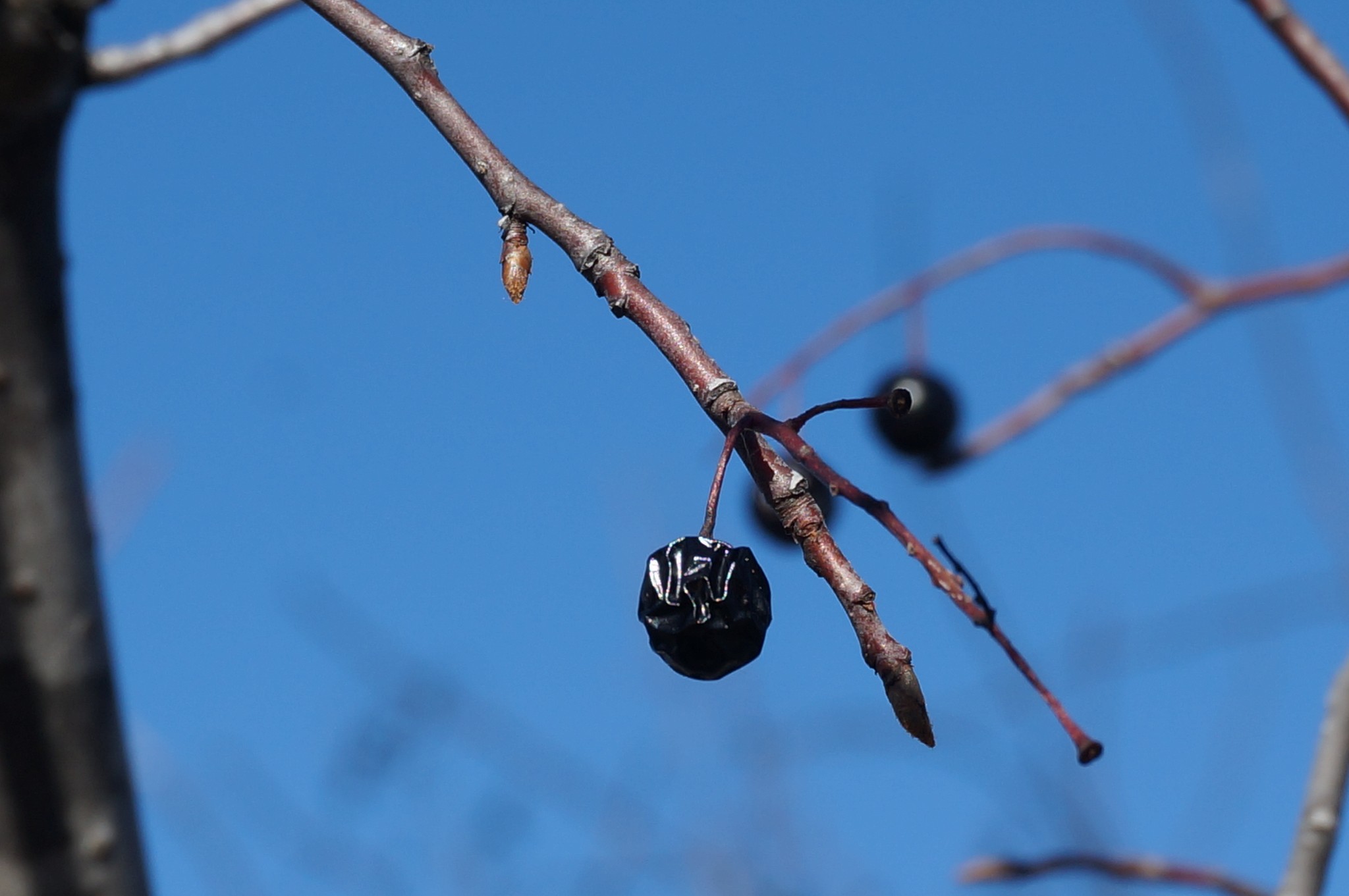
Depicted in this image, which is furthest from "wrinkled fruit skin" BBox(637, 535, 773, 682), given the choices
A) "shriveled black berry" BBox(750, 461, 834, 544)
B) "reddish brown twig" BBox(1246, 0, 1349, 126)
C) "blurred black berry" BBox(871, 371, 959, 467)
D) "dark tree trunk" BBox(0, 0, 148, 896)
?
"blurred black berry" BBox(871, 371, 959, 467)

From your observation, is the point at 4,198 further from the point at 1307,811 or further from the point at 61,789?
the point at 1307,811

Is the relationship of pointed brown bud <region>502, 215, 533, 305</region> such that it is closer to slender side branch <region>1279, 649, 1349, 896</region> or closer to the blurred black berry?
slender side branch <region>1279, 649, 1349, 896</region>

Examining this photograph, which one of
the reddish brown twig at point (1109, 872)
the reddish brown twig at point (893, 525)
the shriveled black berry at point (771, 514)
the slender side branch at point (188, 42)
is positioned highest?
the slender side branch at point (188, 42)

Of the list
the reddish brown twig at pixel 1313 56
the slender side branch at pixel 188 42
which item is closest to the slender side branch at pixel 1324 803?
the reddish brown twig at pixel 1313 56

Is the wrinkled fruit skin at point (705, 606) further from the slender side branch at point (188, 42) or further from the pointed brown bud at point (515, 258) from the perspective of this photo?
the slender side branch at point (188, 42)

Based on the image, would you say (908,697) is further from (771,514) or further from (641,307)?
(771,514)

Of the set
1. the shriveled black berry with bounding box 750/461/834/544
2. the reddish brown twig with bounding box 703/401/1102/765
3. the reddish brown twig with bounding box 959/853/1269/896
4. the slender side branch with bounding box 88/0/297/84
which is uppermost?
the slender side branch with bounding box 88/0/297/84

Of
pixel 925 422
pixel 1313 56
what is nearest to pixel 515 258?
pixel 1313 56
